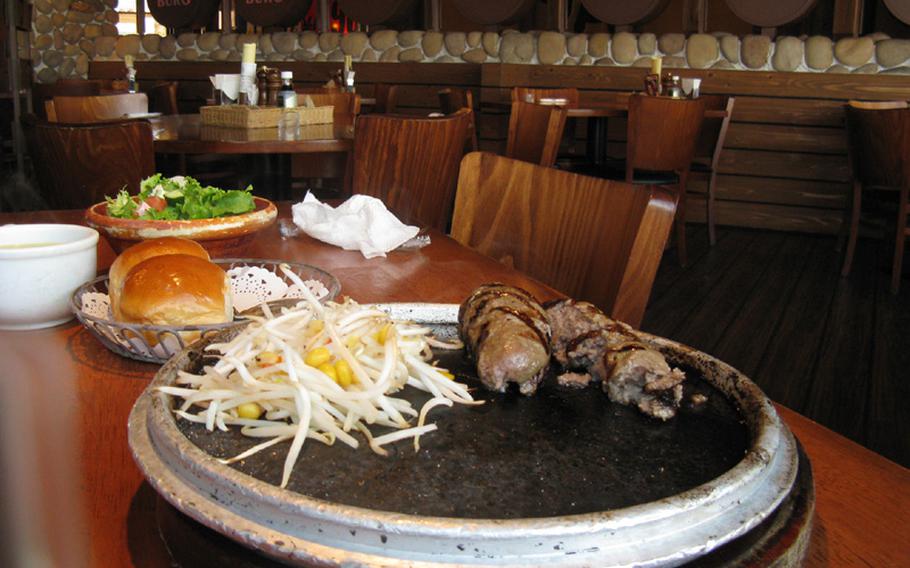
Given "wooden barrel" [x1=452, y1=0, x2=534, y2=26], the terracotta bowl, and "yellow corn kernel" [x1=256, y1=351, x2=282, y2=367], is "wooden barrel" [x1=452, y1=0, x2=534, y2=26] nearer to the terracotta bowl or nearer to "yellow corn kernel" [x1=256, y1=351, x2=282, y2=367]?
the terracotta bowl

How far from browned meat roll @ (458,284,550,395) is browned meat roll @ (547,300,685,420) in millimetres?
29

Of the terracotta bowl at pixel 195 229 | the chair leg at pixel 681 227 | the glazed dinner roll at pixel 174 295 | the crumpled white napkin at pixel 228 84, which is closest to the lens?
the glazed dinner roll at pixel 174 295

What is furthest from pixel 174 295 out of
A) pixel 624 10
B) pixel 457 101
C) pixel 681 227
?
pixel 624 10

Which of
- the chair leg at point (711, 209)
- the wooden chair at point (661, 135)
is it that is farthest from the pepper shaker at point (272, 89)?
the chair leg at point (711, 209)

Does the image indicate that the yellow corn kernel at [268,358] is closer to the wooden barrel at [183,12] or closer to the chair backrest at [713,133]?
the chair backrest at [713,133]

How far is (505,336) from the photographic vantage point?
2.56 feet

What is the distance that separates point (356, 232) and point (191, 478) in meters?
1.05

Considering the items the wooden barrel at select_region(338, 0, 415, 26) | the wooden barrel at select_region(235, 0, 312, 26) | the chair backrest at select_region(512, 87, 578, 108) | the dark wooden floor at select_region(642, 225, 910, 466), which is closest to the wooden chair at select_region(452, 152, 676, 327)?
the dark wooden floor at select_region(642, 225, 910, 466)

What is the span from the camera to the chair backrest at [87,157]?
2.72 meters

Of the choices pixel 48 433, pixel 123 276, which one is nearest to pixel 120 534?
pixel 48 433

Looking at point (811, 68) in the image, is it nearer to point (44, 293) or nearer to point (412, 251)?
point (412, 251)

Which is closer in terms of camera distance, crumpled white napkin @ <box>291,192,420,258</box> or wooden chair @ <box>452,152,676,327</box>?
wooden chair @ <box>452,152,676,327</box>

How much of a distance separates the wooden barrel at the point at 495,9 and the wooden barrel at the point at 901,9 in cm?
303

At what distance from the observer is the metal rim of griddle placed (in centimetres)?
51
